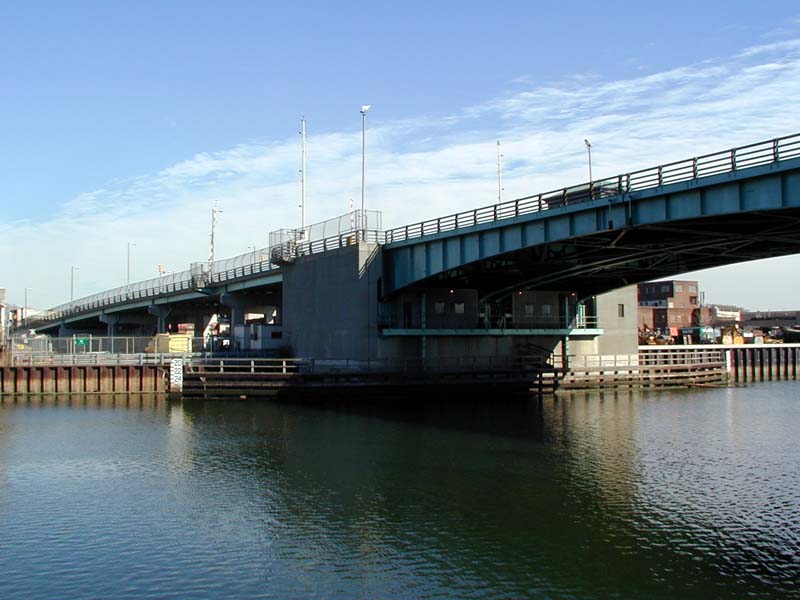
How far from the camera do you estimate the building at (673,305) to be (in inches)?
5488

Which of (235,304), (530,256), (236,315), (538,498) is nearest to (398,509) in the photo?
(538,498)

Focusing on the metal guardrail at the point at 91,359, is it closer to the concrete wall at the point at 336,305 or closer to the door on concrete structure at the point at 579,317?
the concrete wall at the point at 336,305

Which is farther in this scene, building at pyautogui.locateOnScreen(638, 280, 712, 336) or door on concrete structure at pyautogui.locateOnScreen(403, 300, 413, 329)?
building at pyautogui.locateOnScreen(638, 280, 712, 336)

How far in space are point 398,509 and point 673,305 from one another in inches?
5219

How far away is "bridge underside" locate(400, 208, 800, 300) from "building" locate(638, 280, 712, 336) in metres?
74.3

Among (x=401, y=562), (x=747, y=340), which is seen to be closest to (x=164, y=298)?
(x=747, y=340)

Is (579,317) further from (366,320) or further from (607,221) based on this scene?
(607,221)

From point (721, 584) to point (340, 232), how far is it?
166ft

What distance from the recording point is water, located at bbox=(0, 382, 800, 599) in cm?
1952

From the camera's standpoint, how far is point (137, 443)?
126 feet

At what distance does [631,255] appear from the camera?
53156 mm

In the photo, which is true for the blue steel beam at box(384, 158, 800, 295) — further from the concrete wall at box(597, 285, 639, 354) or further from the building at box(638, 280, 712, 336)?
the building at box(638, 280, 712, 336)

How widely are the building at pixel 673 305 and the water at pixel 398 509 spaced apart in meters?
97.8

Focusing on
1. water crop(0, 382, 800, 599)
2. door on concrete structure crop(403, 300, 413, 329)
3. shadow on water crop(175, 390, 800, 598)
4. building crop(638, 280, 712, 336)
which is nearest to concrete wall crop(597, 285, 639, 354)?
door on concrete structure crop(403, 300, 413, 329)
